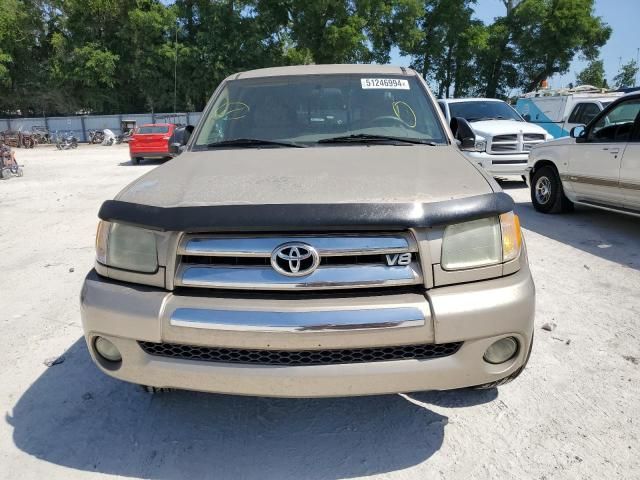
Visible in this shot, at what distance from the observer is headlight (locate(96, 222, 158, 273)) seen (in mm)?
→ 2197

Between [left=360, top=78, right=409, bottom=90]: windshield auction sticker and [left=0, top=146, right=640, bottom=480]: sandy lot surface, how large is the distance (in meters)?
2.08

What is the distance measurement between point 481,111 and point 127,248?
10807 millimetres

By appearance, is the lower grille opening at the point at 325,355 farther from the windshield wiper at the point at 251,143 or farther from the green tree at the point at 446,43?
the green tree at the point at 446,43

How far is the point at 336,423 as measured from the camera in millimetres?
2635

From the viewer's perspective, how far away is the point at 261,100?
3572 millimetres

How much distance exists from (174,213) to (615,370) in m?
2.83

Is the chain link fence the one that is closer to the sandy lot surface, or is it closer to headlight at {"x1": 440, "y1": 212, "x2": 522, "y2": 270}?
the sandy lot surface

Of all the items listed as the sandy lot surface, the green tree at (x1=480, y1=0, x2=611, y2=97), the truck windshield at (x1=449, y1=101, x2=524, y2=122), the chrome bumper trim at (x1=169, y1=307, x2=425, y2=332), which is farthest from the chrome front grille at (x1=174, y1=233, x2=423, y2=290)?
the green tree at (x1=480, y1=0, x2=611, y2=97)

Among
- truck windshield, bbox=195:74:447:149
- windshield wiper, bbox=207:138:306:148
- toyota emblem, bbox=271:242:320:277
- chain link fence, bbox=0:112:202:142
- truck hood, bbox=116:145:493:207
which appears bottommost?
chain link fence, bbox=0:112:202:142

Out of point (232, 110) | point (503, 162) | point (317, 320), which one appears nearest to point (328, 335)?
point (317, 320)

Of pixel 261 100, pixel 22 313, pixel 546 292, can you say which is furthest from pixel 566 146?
pixel 22 313

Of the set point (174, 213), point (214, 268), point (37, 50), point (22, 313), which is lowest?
point (22, 313)

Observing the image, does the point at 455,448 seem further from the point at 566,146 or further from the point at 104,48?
the point at 104,48

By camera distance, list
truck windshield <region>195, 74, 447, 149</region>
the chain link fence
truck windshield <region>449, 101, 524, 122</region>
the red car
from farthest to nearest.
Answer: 1. the chain link fence
2. the red car
3. truck windshield <region>449, 101, 524, 122</region>
4. truck windshield <region>195, 74, 447, 149</region>
